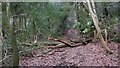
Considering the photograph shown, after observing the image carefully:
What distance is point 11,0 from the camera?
5.29m

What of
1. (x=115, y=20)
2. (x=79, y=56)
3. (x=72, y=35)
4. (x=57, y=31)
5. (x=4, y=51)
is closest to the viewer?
(x=4, y=51)

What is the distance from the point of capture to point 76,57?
6.79 meters

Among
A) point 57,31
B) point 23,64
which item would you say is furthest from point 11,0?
point 57,31

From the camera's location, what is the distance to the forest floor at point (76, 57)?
6227 millimetres

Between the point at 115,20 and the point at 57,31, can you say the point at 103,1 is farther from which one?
the point at 57,31

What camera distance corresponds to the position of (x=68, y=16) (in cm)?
1125

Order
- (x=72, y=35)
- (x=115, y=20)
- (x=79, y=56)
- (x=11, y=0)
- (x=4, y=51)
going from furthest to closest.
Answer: (x=72, y=35)
(x=115, y=20)
(x=79, y=56)
(x=4, y=51)
(x=11, y=0)

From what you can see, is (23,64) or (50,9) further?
(50,9)

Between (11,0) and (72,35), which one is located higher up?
(11,0)

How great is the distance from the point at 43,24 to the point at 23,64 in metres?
2.64

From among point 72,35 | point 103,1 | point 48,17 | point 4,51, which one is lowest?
point 72,35

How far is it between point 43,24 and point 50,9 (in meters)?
0.67

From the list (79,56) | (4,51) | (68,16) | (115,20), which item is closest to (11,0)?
(4,51)

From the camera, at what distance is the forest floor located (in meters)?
6.23
